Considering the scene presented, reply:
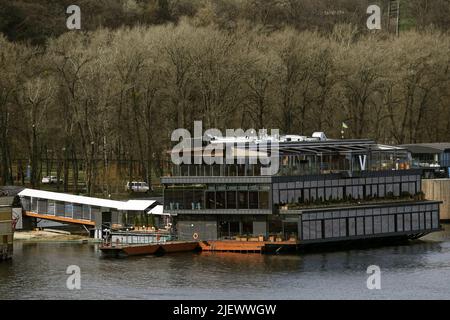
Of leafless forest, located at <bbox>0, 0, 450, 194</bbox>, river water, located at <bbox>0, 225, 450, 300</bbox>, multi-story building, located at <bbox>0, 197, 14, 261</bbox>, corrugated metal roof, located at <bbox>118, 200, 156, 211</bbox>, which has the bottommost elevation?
river water, located at <bbox>0, 225, 450, 300</bbox>

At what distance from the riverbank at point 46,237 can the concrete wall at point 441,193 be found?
42.6 m

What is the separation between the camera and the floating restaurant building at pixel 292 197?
112m

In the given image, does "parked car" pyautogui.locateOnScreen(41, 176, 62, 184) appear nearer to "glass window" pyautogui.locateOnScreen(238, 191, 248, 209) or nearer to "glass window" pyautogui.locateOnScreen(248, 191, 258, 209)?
"glass window" pyautogui.locateOnScreen(238, 191, 248, 209)

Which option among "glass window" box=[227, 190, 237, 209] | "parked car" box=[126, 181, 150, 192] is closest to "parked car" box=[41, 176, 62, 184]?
"parked car" box=[126, 181, 150, 192]

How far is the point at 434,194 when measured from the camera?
145250mm

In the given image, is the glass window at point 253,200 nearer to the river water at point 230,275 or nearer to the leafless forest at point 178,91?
the river water at point 230,275

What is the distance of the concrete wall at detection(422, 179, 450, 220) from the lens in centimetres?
14512

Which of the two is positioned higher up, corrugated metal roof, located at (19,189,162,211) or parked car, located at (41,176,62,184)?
parked car, located at (41,176,62,184)

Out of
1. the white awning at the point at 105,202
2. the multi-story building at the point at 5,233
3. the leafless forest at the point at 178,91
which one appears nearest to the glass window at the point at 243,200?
the white awning at the point at 105,202

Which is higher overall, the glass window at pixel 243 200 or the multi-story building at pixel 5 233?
the glass window at pixel 243 200

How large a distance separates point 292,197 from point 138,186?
149 ft

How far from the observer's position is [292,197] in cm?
11362

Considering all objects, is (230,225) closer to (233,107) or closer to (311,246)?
(311,246)

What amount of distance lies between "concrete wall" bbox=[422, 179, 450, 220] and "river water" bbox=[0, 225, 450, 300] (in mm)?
28846
